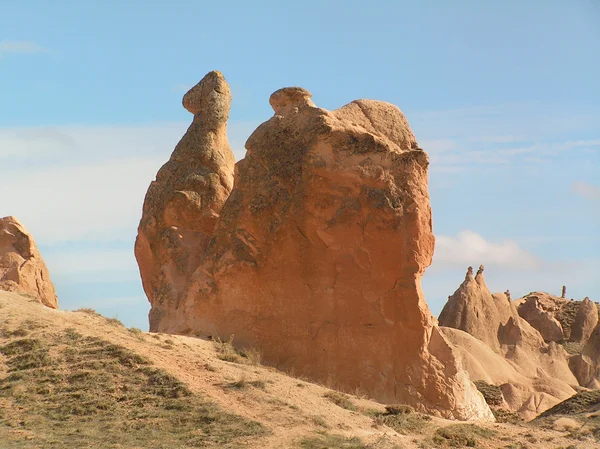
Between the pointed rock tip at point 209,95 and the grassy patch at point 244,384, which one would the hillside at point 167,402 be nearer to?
the grassy patch at point 244,384

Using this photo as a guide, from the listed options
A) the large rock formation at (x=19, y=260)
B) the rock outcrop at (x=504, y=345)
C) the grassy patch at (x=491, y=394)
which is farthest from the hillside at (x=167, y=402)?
the rock outcrop at (x=504, y=345)

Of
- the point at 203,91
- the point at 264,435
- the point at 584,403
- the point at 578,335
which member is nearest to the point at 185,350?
the point at 264,435

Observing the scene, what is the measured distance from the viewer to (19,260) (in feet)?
91.1

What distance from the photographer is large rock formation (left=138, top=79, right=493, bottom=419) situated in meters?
25.0

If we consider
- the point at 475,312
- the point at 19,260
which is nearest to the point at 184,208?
the point at 19,260

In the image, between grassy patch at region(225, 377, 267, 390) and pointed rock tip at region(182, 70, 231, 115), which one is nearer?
grassy patch at region(225, 377, 267, 390)

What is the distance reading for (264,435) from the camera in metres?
21.0

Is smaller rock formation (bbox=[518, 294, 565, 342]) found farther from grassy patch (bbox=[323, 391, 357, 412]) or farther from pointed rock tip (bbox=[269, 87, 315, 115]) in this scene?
grassy patch (bbox=[323, 391, 357, 412])

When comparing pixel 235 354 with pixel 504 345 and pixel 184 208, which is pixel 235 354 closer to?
pixel 184 208

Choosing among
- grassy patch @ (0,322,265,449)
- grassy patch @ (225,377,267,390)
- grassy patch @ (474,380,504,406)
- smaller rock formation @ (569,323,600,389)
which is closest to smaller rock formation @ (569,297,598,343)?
smaller rock formation @ (569,323,600,389)

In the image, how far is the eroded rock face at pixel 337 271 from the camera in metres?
25.0

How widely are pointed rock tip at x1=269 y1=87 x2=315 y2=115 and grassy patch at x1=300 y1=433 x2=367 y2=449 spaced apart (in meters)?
8.42

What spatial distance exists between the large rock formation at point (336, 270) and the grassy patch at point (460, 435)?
52.1 inches

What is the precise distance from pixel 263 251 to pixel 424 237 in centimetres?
358
